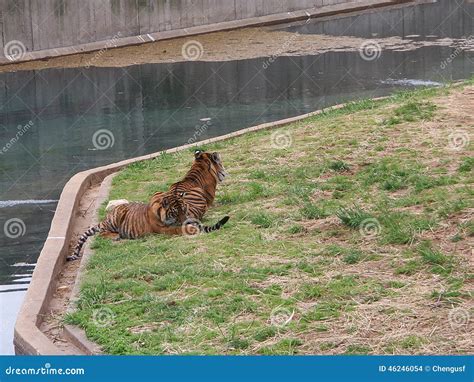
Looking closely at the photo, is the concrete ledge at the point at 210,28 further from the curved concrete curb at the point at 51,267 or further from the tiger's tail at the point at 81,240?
the tiger's tail at the point at 81,240

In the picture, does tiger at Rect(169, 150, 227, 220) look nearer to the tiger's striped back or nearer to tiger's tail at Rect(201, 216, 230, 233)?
the tiger's striped back

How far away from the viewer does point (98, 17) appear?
24531mm

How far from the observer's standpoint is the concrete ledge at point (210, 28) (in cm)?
2372

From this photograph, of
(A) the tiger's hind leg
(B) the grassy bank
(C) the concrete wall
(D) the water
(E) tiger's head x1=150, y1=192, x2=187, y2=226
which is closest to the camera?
(B) the grassy bank

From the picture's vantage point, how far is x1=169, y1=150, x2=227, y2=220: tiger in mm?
10586

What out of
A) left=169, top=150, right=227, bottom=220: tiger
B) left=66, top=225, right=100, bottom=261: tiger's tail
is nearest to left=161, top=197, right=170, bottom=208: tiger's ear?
left=169, top=150, right=227, bottom=220: tiger

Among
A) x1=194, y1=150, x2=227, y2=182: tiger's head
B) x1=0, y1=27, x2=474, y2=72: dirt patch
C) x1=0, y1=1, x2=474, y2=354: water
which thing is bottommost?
x1=194, y1=150, x2=227, y2=182: tiger's head

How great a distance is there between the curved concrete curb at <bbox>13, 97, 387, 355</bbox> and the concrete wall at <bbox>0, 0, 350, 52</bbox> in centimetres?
1025

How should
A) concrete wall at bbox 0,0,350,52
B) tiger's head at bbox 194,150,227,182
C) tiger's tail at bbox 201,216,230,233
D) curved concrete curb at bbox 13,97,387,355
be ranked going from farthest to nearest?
1. concrete wall at bbox 0,0,350,52
2. tiger's head at bbox 194,150,227,182
3. tiger's tail at bbox 201,216,230,233
4. curved concrete curb at bbox 13,97,387,355

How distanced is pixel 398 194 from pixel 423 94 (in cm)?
486

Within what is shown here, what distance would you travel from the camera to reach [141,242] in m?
10.1

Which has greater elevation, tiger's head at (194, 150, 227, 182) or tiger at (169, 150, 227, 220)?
tiger's head at (194, 150, 227, 182)

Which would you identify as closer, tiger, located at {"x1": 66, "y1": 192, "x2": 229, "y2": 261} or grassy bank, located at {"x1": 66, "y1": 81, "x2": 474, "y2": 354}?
grassy bank, located at {"x1": 66, "y1": 81, "x2": 474, "y2": 354}

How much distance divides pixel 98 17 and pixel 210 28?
2767 mm
